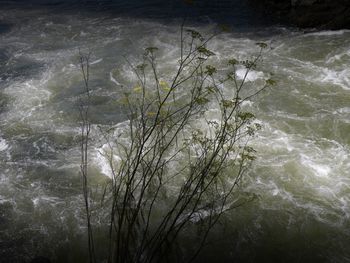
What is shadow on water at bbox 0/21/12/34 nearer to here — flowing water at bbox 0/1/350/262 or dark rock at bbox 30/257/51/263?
flowing water at bbox 0/1/350/262

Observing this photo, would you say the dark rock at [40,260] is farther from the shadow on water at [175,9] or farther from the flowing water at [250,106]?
the shadow on water at [175,9]

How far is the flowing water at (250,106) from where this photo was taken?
4.61m

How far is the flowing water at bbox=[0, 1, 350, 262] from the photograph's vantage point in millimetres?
4613

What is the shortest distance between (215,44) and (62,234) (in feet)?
18.4

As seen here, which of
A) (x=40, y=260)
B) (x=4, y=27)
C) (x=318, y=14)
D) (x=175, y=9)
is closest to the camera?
(x=40, y=260)

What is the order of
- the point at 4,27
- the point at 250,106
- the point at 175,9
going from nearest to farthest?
the point at 250,106 < the point at 4,27 < the point at 175,9

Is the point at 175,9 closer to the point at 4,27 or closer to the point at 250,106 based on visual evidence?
the point at 4,27

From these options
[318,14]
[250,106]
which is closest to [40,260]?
[250,106]

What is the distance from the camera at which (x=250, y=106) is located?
6.69 meters

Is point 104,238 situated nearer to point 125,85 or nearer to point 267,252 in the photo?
point 267,252

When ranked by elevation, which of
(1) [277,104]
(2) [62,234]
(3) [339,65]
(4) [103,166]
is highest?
(3) [339,65]

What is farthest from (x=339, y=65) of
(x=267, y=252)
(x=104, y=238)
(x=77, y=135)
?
(x=104, y=238)

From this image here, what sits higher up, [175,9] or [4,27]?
[175,9]

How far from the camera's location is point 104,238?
462 centimetres
